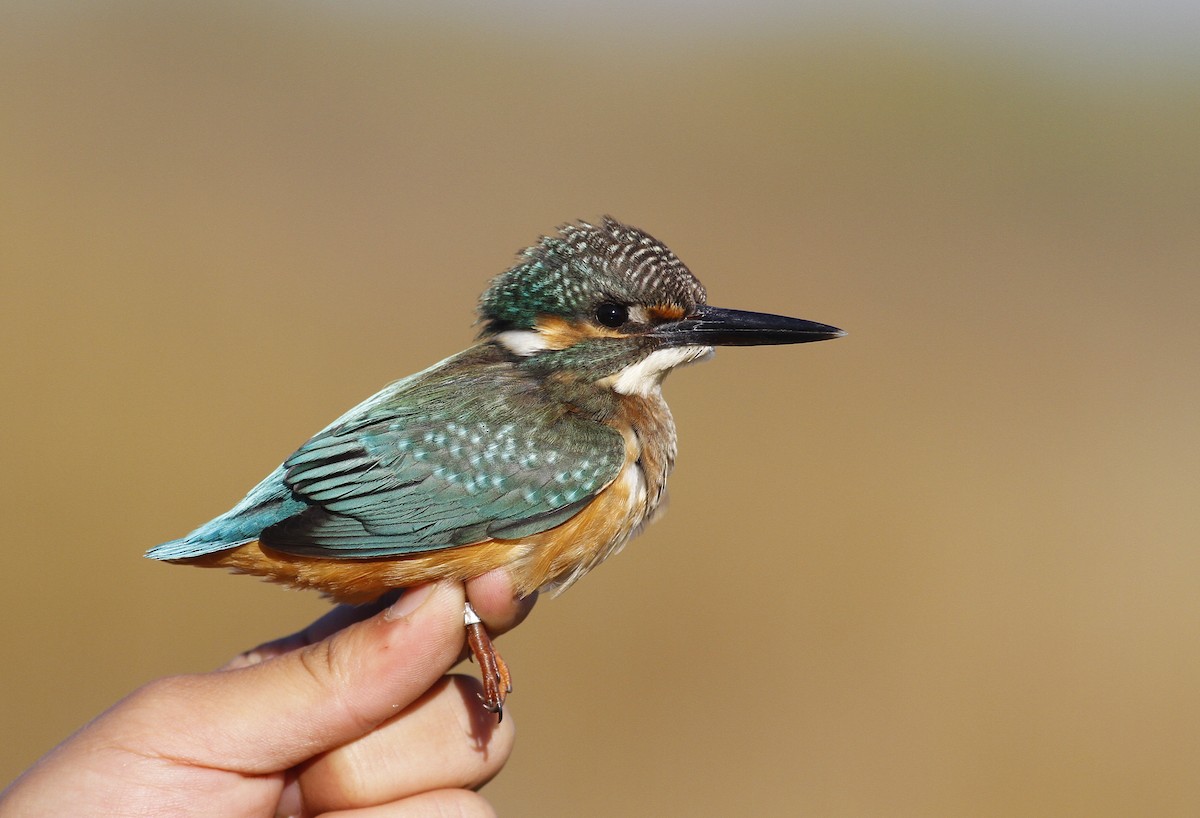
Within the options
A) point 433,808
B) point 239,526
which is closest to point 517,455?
point 239,526

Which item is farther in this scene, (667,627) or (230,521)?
(667,627)

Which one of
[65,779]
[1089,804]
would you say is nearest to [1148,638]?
[1089,804]

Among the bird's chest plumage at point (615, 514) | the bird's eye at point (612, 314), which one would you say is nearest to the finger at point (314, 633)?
the bird's chest plumage at point (615, 514)

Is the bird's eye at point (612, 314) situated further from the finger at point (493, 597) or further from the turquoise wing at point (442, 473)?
the finger at point (493, 597)

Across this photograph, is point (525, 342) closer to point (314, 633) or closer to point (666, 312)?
point (666, 312)

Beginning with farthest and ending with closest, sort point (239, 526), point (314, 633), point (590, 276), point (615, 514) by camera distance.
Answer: point (314, 633)
point (590, 276)
point (615, 514)
point (239, 526)

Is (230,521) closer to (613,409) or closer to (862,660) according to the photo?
(613,409)
